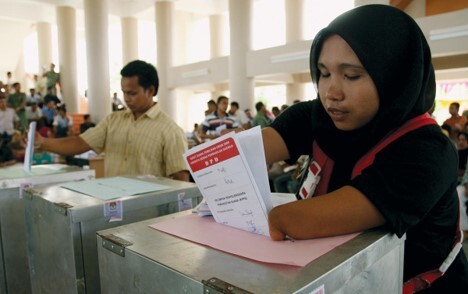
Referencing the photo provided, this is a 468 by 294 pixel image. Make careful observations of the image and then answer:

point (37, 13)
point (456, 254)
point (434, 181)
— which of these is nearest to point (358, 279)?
point (434, 181)

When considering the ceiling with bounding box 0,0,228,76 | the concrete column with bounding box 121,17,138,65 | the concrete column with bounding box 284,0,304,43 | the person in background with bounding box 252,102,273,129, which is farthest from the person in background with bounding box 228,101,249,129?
the concrete column with bounding box 121,17,138,65

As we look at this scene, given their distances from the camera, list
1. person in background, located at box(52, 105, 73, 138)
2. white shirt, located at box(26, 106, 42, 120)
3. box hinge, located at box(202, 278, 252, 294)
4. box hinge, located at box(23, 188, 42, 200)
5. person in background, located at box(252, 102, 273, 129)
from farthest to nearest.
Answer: white shirt, located at box(26, 106, 42, 120), person in background, located at box(52, 105, 73, 138), person in background, located at box(252, 102, 273, 129), box hinge, located at box(23, 188, 42, 200), box hinge, located at box(202, 278, 252, 294)

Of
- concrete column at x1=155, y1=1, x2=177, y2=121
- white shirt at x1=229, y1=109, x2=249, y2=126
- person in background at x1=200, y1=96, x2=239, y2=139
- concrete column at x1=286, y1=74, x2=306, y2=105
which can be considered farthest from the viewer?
concrete column at x1=155, y1=1, x2=177, y2=121

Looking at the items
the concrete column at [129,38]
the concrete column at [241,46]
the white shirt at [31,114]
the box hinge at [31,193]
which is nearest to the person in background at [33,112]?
the white shirt at [31,114]

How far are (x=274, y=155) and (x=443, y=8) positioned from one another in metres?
11.2

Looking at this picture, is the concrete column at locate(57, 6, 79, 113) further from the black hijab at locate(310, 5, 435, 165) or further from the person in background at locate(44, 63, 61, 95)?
the black hijab at locate(310, 5, 435, 165)

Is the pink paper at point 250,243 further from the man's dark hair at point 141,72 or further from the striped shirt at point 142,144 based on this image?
the man's dark hair at point 141,72

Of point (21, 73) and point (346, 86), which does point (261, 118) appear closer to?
point (346, 86)

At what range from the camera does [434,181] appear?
2.37 feet

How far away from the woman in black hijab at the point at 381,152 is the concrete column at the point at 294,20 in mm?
11870

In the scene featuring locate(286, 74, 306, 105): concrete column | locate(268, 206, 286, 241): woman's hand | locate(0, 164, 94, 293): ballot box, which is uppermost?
locate(286, 74, 306, 105): concrete column

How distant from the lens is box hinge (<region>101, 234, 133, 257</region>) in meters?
0.75

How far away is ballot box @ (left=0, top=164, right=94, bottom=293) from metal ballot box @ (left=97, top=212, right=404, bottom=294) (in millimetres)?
1144

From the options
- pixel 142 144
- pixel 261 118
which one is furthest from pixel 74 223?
pixel 261 118
